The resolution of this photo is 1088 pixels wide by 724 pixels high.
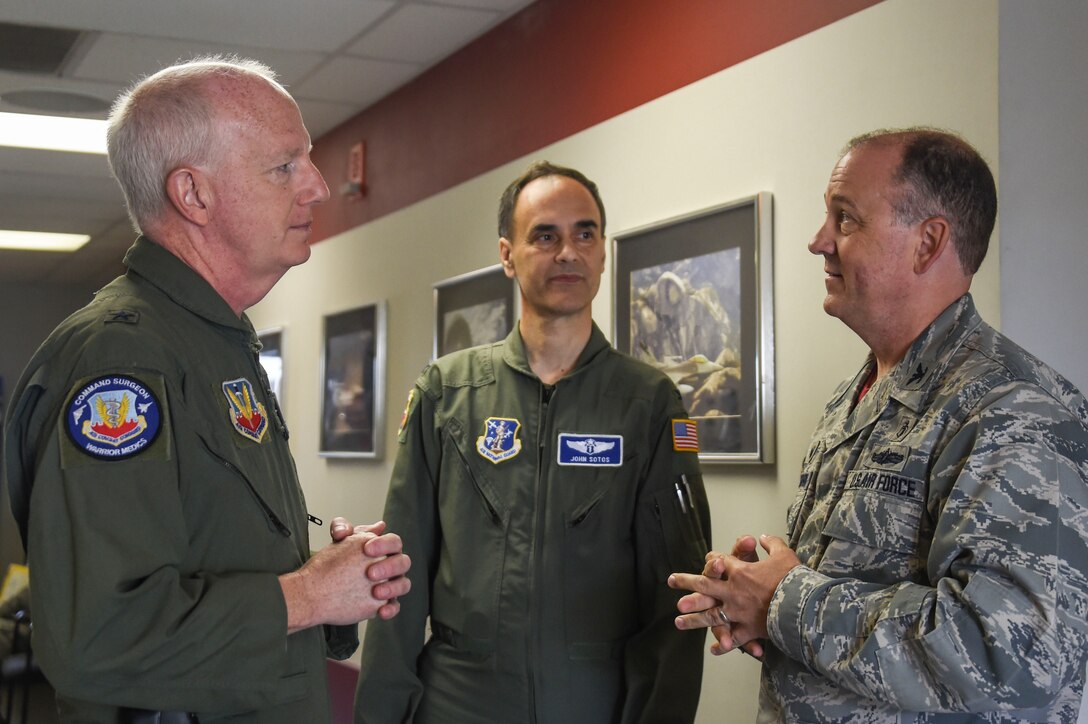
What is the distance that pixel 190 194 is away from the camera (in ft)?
5.53

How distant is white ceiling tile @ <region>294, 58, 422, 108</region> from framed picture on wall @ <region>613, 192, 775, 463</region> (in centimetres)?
221

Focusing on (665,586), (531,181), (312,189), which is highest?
(531,181)

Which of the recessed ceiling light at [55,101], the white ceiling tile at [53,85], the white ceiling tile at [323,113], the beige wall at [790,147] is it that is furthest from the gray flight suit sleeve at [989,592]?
the recessed ceiling light at [55,101]

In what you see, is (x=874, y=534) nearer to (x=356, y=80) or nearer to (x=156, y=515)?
(x=156, y=515)

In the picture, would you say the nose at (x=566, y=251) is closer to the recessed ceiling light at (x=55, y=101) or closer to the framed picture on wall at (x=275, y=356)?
the recessed ceiling light at (x=55, y=101)

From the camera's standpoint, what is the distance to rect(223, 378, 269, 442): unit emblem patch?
1623 mm

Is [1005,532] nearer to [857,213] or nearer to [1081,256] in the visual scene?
[857,213]

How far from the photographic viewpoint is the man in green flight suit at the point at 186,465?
137 cm

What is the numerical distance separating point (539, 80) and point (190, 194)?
9.18ft

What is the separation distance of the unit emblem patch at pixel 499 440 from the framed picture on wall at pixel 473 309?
5.90 feet

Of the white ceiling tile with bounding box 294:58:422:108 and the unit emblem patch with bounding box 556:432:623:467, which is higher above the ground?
the white ceiling tile with bounding box 294:58:422:108

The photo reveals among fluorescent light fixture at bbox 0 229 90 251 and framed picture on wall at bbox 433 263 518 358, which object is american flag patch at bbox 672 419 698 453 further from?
fluorescent light fixture at bbox 0 229 90 251

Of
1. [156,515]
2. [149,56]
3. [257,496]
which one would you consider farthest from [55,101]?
[156,515]

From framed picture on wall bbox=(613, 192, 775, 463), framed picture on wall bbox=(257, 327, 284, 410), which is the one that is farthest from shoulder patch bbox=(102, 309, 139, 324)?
framed picture on wall bbox=(257, 327, 284, 410)
